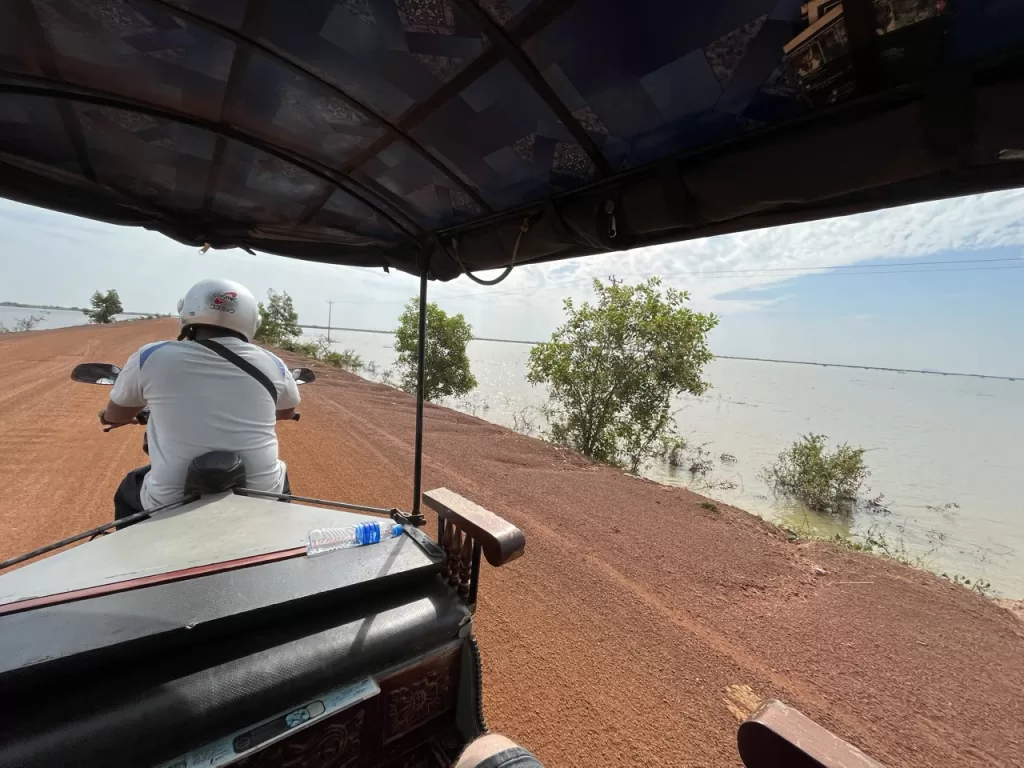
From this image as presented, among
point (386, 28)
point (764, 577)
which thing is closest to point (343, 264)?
point (386, 28)

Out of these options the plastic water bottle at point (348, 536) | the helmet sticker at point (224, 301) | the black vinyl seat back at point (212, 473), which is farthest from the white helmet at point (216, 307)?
the plastic water bottle at point (348, 536)

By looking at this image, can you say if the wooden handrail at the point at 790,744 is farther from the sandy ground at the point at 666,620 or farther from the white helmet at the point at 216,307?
the white helmet at the point at 216,307

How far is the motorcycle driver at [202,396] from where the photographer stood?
7.03 ft

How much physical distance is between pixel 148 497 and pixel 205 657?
136 centimetres

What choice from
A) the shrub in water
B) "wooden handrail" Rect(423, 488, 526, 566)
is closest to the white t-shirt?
"wooden handrail" Rect(423, 488, 526, 566)

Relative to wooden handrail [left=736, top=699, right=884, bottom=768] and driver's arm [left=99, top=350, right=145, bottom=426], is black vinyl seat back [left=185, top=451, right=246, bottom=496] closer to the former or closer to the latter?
driver's arm [left=99, top=350, right=145, bottom=426]

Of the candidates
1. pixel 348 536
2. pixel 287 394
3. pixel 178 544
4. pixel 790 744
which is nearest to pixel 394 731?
pixel 348 536

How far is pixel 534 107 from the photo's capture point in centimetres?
161

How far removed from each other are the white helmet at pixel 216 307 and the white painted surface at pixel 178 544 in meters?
0.91

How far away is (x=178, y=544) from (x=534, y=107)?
2093mm

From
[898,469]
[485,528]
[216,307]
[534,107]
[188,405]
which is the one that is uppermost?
[534,107]

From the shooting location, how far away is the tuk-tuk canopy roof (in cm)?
107

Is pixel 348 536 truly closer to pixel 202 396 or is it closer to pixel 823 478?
pixel 202 396

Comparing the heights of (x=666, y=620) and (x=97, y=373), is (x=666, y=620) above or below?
below
